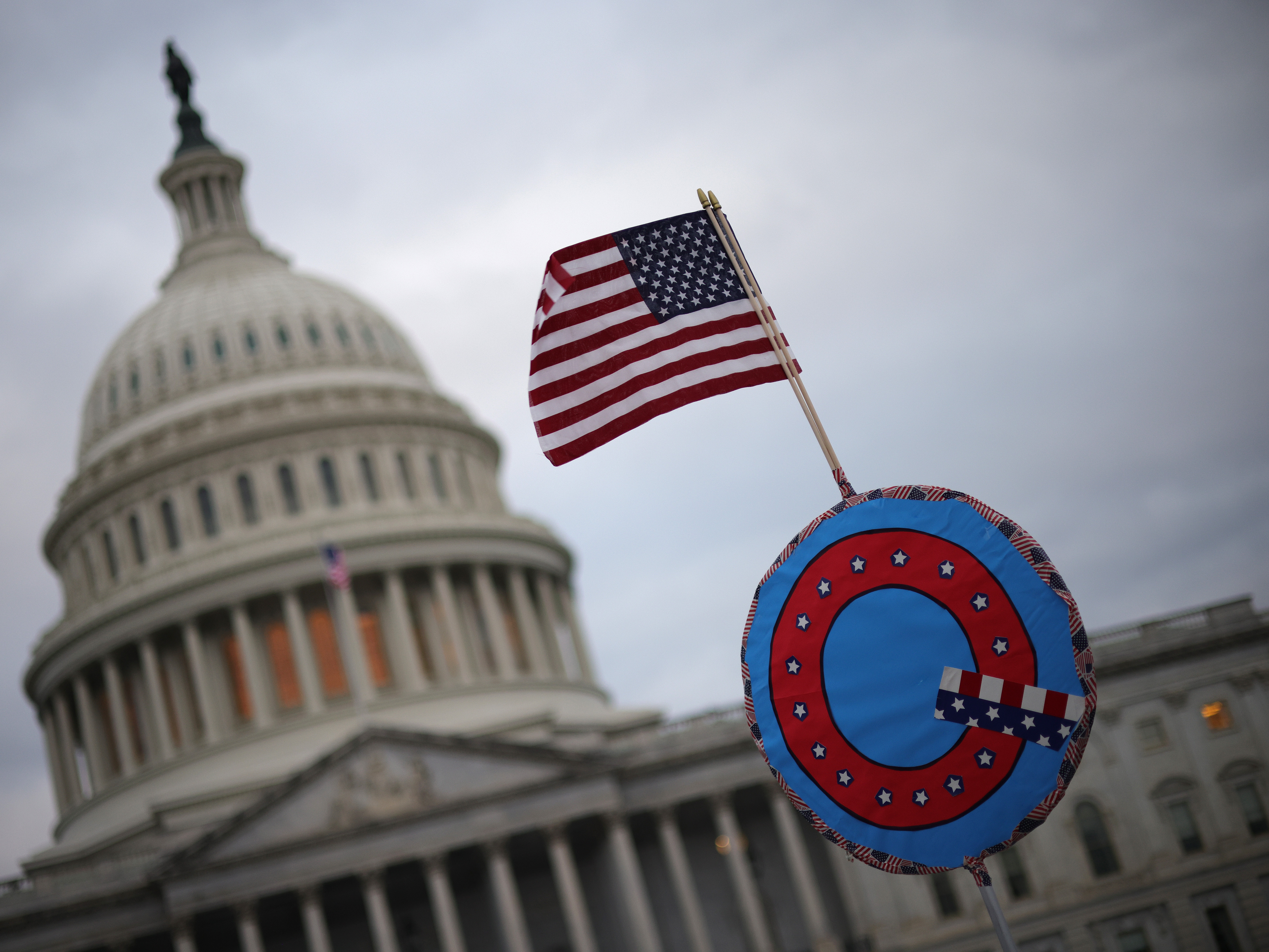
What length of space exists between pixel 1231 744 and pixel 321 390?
162ft

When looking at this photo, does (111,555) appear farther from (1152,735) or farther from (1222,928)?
(1222,928)

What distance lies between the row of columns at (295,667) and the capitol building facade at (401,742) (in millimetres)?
193

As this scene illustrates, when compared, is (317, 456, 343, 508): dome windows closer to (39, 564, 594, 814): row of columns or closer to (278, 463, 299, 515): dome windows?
(278, 463, 299, 515): dome windows

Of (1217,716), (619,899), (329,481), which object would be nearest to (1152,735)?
(1217,716)

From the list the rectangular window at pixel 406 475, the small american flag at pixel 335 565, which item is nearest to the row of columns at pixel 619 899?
the small american flag at pixel 335 565

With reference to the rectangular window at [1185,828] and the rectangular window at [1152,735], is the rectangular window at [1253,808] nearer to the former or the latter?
the rectangular window at [1185,828]

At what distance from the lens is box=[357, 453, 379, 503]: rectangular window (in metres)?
72.4

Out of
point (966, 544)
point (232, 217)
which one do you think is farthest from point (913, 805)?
point (232, 217)

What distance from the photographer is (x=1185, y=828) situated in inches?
2213

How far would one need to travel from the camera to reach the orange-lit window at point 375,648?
66812mm

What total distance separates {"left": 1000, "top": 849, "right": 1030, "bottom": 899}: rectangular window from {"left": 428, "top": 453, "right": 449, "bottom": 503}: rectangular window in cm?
3632

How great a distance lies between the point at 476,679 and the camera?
67.9m

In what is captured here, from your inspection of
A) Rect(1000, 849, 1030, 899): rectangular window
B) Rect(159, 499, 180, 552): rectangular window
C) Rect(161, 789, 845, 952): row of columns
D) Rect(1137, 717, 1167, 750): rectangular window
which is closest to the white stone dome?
Rect(159, 499, 180, 552): rectangular window

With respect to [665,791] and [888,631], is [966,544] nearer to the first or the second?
[888,631]
